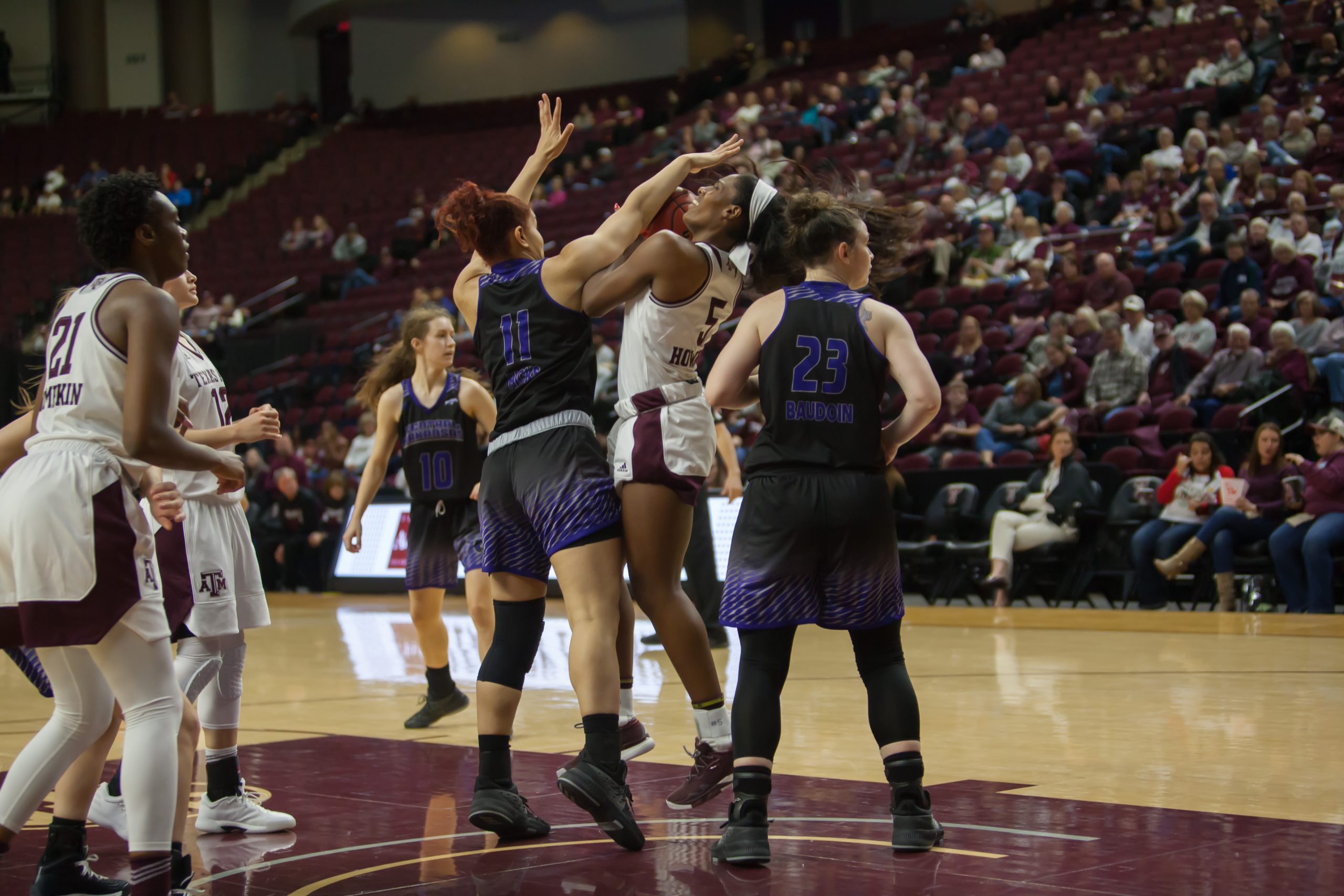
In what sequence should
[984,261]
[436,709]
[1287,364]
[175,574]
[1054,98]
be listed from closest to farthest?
[175,574] → [436,709] → [1287,364] → [984,261] → [1054,98]

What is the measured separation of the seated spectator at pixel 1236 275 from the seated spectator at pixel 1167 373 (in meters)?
Answer: 0.53

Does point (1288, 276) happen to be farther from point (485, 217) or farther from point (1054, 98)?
point (485, 217)

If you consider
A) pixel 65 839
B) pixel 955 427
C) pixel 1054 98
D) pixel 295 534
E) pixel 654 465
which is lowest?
pixel 65 839

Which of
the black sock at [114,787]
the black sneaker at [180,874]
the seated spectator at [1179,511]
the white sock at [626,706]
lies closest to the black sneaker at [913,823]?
the white sock at [626,706]

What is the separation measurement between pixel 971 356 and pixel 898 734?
8.51 metres

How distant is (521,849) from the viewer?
11.8 ft

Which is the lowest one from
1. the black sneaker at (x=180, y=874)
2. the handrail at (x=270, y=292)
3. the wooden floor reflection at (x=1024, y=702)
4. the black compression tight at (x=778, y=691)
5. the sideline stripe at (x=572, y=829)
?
the wooden floor reflection at (x=1024, y=702)

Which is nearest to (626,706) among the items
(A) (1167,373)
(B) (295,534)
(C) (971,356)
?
(A) (1167,373)

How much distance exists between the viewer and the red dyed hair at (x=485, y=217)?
3.85 meters

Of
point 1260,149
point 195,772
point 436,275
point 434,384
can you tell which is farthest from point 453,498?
point 436,275

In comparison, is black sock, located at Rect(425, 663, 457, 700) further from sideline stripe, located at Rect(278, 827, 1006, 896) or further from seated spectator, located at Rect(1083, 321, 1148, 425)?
seated spectator, located at Rect(1083, 321, 1148, 425)

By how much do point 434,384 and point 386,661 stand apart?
2677mm

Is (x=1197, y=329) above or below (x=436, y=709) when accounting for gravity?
above

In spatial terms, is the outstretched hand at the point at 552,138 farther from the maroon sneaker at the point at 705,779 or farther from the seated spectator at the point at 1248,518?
the seated spectator at the point at 1248,518
